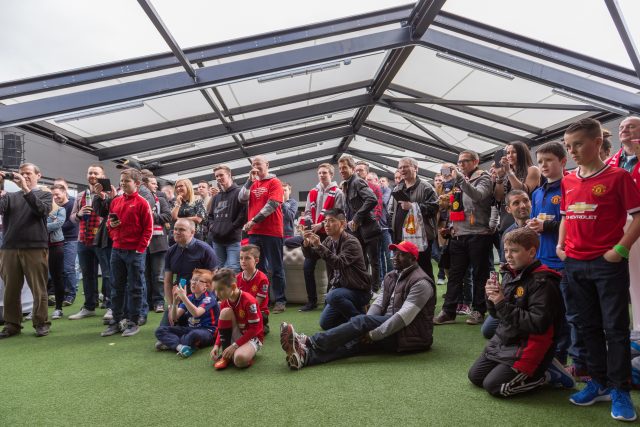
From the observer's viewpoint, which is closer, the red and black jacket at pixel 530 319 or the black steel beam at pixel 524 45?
the red and black jacket at pixel 530 319

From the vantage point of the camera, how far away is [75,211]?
5039mm

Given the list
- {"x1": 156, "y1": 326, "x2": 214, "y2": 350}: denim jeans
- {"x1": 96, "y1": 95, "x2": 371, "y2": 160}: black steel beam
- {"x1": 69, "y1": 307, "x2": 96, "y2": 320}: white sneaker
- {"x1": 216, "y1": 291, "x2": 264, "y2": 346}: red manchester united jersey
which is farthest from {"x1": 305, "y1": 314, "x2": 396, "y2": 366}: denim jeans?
{"x1": 96, "y1": 95, "x2": 371, "y2": 160}: black steel beam

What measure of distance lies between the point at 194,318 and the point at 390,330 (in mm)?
1608

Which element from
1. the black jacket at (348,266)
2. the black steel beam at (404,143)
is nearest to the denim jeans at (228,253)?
the black jacket at (348,266)

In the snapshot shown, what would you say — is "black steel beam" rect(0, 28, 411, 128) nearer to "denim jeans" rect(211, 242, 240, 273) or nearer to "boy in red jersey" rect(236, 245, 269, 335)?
"denim jeans" rect(211, 242, 240, 273)

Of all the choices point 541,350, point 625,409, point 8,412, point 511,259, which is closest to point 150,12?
point 8,412

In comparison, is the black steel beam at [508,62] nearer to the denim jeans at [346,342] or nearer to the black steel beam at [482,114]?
the black steel beam at [482,114]

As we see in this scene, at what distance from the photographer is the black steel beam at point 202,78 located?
5562 mm

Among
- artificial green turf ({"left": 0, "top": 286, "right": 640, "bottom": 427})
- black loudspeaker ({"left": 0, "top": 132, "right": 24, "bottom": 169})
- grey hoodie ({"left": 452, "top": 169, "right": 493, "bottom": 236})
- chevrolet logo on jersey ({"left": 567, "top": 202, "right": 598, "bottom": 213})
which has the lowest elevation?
artificial green turf ({"left": 0, "top": 286, "right": 640, "bottom": 427})

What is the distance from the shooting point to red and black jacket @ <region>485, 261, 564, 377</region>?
2094 mm

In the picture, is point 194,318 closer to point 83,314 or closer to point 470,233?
point 83,314

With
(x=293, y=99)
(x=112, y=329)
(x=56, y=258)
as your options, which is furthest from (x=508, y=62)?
(x=56, y=258)

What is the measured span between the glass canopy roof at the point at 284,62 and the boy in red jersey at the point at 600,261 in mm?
3419

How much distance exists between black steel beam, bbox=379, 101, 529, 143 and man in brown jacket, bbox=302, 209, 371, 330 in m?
6.59
